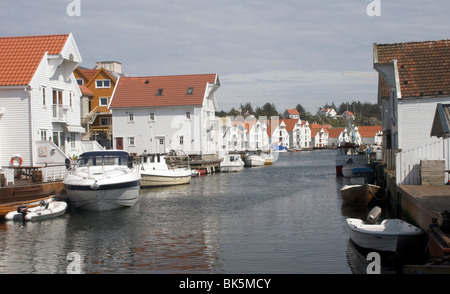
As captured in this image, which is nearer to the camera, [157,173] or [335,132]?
[157,173]

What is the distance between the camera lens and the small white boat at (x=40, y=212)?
78.7 feet

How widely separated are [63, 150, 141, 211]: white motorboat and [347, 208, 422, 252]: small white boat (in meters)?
13.7

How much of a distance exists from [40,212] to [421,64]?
73.4ft

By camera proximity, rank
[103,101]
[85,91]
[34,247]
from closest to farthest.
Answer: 1. [34,247]
2. [85,91]
3. [103,101]

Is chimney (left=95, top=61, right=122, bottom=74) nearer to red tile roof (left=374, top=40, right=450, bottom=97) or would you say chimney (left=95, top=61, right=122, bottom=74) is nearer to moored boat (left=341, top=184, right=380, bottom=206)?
red tile roof (left=374, top=40, right=450, bottom=97)

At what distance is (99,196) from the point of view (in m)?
26.3

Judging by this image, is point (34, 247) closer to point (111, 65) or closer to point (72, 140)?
point (72, 140)

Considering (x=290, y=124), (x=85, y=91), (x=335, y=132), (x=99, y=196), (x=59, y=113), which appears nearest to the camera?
(x=99, y=196)

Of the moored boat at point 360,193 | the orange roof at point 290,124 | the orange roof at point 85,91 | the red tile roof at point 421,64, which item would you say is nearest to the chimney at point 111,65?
the orange roof at point 85,91

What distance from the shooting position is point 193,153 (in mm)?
60406

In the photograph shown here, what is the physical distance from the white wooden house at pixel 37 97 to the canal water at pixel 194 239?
9.36m

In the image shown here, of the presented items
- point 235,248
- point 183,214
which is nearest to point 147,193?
point 183,214

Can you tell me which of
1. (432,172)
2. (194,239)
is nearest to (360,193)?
(432,172)
